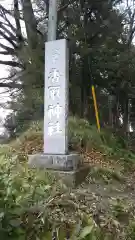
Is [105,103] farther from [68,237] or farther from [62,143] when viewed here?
[68,237]

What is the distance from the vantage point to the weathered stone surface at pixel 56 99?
13.5ft

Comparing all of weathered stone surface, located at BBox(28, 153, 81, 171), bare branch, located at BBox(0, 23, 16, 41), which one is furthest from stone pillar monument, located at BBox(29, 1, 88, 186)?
bare branch, located at BBox(0, 23, 16, 41)

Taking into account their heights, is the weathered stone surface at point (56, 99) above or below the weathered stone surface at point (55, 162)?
above

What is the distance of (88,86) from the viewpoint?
7465mm

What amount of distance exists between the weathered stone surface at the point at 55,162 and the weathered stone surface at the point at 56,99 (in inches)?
3.8

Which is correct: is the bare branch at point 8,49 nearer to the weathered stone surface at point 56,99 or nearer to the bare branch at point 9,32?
the bare branch at point 9,32

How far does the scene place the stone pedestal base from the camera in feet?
12.8

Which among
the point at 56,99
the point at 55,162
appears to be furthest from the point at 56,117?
the point at 55,162

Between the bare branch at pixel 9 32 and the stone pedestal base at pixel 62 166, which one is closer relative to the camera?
the stone pedestal base at pixel 62 166

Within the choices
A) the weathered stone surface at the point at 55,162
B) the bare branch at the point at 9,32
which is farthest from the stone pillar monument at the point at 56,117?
the bare branch at the point at 9,32

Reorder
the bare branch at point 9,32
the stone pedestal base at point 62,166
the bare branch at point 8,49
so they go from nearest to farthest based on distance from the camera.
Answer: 1. the stone pedestal base at point 62,166
2. the bare branch at point 9,32
3. the bare branch at point 8,49

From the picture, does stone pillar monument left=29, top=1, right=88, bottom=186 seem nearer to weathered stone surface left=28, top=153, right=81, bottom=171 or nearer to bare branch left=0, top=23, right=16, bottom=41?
weathered stone surface left=28, top=153, right=81, bottom=171

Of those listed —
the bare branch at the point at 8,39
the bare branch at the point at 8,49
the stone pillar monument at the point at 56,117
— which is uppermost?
the bare branch at the point at 8,39

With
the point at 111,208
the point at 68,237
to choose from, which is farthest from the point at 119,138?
the point at 68,237
